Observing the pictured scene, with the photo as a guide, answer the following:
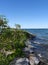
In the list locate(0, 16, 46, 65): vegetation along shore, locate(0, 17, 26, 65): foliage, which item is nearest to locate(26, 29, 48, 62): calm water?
locate(0, 16, 46, 65): vegetation along shore

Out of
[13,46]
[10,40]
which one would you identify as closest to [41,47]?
[13,46]

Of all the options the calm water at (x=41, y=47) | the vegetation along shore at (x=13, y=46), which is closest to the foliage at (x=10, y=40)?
the vegetation along shore at (x=13, y=46)

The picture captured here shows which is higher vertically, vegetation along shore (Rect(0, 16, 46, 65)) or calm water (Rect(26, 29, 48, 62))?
vegetation along shore (Rect(0, 16, 46, 65))

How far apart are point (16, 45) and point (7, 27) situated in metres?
2.77

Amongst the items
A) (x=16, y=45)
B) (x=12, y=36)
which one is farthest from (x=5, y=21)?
(x=16, y=45)

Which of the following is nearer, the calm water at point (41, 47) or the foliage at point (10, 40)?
the foliage at point (10, 40)

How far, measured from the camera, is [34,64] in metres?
15.1

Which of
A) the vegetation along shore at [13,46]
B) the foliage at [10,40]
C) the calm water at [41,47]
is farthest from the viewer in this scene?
the calm water at [41,47]

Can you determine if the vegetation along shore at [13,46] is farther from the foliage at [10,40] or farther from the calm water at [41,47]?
the calm water at [41,47]

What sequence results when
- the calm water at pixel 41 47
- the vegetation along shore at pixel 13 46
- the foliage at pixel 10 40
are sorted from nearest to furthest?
the vegetation along shore at pixel 13 46 < the foliage at pixel 10 40 < the calm water at pixel 41 47

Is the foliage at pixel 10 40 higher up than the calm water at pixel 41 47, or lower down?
higher up

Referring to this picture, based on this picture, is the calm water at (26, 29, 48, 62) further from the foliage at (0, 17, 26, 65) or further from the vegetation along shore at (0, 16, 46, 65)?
the foliage at (0, 17, 26, 65)

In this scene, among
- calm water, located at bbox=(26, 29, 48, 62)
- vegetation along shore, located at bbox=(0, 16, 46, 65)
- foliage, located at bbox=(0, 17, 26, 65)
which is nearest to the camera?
vegetation along shore, located at bbox=(0, 16, 46, 65)

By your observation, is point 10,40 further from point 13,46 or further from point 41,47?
point 41,47
